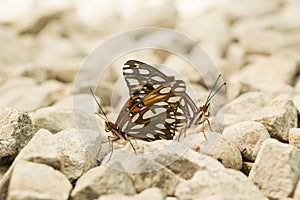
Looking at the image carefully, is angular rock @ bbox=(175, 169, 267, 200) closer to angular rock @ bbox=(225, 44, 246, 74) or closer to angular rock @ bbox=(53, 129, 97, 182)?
angular rock @ bbox=(53, 129, 97, 182)

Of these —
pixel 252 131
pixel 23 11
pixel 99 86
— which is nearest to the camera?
pixel 252 131

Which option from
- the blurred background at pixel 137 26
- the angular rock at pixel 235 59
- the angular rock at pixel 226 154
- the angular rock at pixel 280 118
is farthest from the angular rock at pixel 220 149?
the angular rock at pixel 235 59

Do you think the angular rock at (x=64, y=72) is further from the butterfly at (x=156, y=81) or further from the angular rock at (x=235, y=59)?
the butterfly at (x=156, y=81)

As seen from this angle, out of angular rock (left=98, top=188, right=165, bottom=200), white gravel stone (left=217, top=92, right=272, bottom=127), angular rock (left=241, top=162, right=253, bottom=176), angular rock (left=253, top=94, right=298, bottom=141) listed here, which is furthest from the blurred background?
angular rock (left=98, top=188, right=165, bottom=200)

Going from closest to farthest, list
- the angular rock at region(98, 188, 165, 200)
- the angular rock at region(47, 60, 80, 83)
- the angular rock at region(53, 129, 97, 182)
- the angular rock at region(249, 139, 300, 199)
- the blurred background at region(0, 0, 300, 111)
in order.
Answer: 1. the angular rock at region(98, 188, 165, 200)
2. the angular rock at region(249, 139, 300, 199)
3. the angular rock at region(53, 129, 97, 182)
4. the blurred background at region(0, 0, 300, 111)
5. the angular rock at region(47, 60, 80, 83)

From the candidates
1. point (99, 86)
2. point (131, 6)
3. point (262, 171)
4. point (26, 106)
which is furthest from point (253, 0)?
point (262, 171)

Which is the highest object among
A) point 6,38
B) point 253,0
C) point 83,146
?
point 253,0

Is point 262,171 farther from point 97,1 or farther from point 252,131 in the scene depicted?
point 97,1

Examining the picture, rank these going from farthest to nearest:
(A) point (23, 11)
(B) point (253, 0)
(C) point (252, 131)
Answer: (A) point (23, 11) < (B) point (253, 0) < (C) point (252, 131)

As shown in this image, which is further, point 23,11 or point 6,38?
point 23,11
